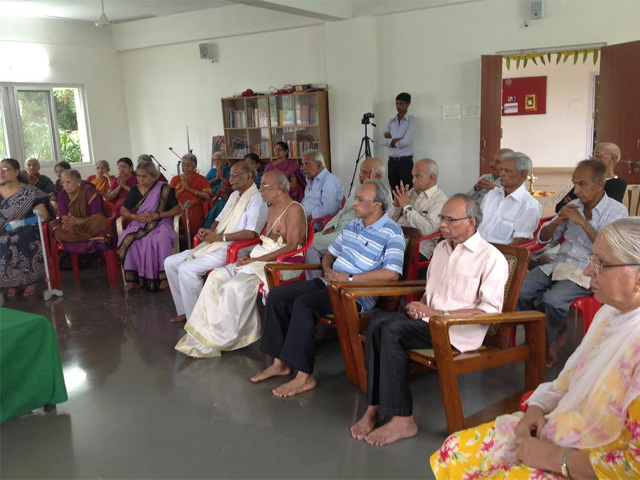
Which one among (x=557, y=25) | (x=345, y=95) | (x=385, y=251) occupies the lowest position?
(x=385, y=251)

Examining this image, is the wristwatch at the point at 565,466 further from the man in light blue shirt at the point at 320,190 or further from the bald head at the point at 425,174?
the man in light blue shirt at the point at 320,190

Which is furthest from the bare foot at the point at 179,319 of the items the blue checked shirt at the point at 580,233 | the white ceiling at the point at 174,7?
the white ceiling at the point at 174,7

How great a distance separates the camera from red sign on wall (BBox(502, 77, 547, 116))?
13094mm

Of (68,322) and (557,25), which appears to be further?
(557,25)

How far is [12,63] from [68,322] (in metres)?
6.06

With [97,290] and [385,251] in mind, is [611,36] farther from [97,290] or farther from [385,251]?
[97,290]

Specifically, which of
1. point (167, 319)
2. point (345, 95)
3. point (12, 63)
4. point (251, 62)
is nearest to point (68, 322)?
point (167, 319)

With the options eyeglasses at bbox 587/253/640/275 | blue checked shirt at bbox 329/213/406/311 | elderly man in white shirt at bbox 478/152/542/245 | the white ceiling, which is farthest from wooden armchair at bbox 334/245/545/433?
the white ceiling

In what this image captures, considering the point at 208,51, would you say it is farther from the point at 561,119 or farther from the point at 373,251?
the point at 561,119

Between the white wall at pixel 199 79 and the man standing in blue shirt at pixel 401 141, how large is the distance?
149cm

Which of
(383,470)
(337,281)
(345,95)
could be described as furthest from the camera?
(345,95)

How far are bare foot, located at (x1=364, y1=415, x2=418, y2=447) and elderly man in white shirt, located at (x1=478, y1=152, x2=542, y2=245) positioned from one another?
5.13 feet

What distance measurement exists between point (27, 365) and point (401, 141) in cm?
531

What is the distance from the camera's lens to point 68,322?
14.2ft
